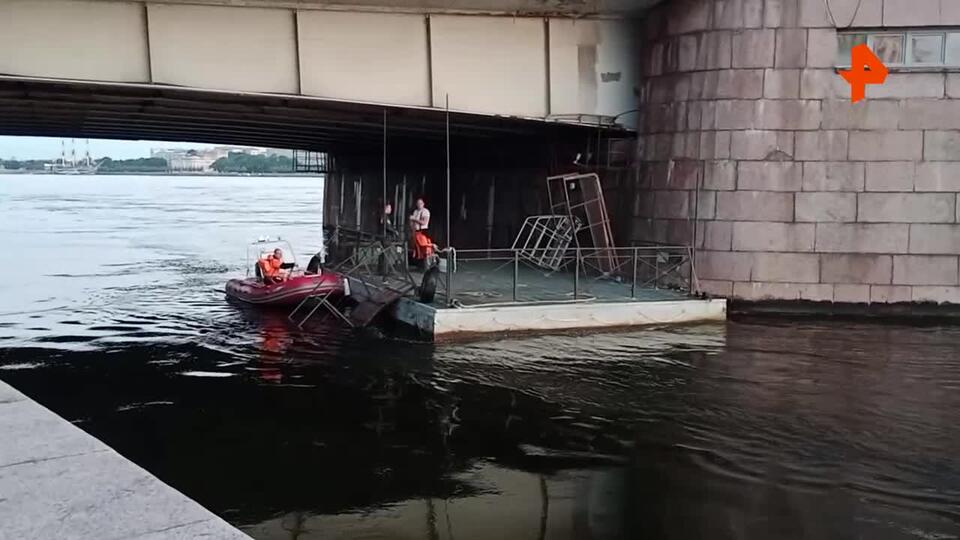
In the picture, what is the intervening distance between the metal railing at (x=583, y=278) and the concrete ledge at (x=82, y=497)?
41.7 feet

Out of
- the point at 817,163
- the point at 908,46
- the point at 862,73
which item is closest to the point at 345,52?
the point at 817,163

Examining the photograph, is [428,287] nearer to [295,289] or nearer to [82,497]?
[295,289]

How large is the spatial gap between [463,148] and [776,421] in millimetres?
22289

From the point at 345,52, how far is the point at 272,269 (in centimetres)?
584

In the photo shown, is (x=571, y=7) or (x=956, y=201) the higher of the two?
(x=571, y=7)

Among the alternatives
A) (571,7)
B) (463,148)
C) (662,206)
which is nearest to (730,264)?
(662,206)

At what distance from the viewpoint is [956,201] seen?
20.0m

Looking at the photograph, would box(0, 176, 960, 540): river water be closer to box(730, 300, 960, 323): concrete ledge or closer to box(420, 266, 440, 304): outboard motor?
box(730, 300, 960, 323): concrete ledge

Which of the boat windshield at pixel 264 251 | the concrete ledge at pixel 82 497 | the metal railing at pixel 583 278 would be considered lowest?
the boat windshield at pixel 264 251

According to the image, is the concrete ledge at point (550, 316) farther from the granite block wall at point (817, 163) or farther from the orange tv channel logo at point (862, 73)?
the orange tv channel logo at point (862, 73)

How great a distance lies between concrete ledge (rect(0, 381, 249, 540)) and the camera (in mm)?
4457

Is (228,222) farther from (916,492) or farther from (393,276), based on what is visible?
(916,492)

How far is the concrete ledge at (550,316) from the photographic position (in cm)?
1794

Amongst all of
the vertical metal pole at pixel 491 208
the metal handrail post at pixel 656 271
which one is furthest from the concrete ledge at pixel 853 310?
the vertical metal pole at pixel 491 208
